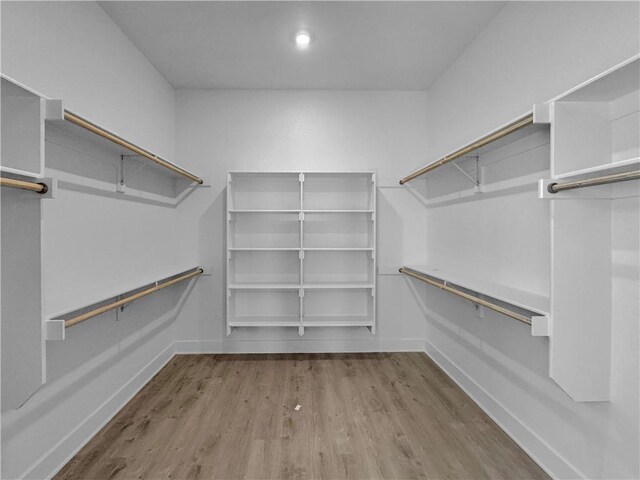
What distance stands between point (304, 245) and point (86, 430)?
7.08ft

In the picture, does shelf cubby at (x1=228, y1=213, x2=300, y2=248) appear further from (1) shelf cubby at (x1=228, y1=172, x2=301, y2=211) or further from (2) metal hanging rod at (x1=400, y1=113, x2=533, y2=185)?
(2) metal hanging rod at (x1=400, y1=113, x2=533, y2=185)

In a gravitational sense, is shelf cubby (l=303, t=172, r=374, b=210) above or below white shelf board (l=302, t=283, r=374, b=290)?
above

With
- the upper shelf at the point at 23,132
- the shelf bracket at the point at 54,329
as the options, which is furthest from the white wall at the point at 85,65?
the shelf bracket at the point at 54,329

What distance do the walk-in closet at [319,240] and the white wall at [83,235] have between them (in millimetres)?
15

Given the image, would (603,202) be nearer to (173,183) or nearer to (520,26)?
(520,26)

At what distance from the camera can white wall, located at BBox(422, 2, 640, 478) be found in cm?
143

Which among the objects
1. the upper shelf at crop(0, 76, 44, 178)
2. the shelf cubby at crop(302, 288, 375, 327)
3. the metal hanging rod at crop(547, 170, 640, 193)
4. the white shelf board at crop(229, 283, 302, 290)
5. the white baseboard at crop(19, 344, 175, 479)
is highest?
the upper shelf at crop(0, 76, 44, 178)

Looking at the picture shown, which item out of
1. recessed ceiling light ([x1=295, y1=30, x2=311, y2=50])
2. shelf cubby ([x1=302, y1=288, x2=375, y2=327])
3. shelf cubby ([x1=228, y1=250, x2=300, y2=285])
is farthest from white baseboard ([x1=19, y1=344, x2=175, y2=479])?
recessed ceiling light ([x1=295, y1=30, x2=311, y2=50])

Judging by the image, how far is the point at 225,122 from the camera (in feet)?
11.5

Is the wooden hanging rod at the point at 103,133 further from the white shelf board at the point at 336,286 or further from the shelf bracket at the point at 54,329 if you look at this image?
the white shelf board at the point at 336,286

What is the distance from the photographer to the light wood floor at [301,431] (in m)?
1.83

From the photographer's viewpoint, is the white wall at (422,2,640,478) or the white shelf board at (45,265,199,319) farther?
the white shelf board at (45,265,199,319)

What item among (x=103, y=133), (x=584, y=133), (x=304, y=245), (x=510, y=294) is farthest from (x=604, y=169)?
(x=304, y=245)

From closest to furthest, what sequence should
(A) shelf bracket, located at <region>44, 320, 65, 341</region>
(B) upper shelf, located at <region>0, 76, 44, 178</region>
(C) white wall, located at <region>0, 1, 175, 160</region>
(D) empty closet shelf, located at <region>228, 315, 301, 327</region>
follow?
(B) upper shelf, located at <region>0, 76, 44, 178</region>, (A) shelf bracket, located at <region>44, 320, 65, 341</region>, (C) white wall, located at <region>0, 1, 175, 160</region>, (D) empty closet shelf, located at <region>228, 315, 301, 327</region>
